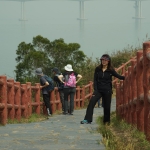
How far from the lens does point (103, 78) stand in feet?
34.6

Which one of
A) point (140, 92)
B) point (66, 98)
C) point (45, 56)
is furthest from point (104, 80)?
point (45, 56)

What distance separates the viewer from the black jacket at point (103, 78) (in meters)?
10.5

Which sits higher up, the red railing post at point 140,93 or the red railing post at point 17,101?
the red railing post at point 140,93

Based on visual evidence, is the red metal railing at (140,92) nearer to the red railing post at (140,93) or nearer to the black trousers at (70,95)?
the red railing post at (140,93)

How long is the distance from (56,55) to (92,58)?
2554 mm

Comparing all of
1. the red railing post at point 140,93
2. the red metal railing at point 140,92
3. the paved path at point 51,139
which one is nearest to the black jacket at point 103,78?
the red metal railing at point 140,92

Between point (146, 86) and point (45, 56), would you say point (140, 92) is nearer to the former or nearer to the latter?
point (146, 86)

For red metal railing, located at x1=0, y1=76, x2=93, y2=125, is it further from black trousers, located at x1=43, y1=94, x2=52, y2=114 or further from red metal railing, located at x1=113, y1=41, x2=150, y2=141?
red metal railing, located at x1=113, y1=41, x2=150, y2=141

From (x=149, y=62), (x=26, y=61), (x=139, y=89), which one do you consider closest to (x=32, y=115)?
(x=139, y=89)

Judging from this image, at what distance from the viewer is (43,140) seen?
7.77 meters

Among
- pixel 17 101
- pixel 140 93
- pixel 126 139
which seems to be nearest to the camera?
pixel 126 139

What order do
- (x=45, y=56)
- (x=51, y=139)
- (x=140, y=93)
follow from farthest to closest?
1. (x=45, y=56)
2. (x=140, y=93)
3. (x=51, y=139)

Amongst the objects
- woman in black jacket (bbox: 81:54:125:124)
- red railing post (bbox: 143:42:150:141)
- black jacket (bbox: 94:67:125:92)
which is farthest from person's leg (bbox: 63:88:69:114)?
red railing post (bbox: 143:42:150:141)

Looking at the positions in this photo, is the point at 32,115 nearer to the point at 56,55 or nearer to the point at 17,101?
the point at 17,101
